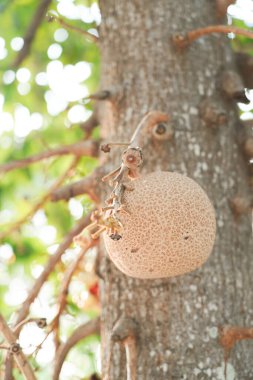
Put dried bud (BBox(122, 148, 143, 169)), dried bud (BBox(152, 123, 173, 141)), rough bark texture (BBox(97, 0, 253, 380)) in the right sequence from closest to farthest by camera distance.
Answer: dried bud (BBox(122, 148, 143, 169)) → rough bark texture (BBox(97, 0, 253, 380)) → dried bud (BBox(152, 123, 173, 141))

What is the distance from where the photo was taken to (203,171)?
195 cm

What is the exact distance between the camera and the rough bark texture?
68.1 inches

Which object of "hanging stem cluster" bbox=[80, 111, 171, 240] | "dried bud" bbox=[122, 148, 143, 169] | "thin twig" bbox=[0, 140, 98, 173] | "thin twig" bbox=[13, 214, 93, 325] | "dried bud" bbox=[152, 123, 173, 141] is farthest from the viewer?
"thin twig" bbox=[0, 140, 98, 173]

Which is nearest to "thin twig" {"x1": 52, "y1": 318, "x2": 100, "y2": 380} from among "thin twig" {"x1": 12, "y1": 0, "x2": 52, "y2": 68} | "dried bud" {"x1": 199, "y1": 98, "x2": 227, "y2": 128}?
"dried bud" {"x1": 199, "y1": 98, "x2": 227, "y2": 128}

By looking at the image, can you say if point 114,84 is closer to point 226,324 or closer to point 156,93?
point 156,93

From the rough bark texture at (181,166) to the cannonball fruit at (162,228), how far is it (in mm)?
284

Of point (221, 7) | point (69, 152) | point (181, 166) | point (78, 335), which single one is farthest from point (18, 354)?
point (221, 7)

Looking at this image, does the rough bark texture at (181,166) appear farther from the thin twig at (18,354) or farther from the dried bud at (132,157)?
the dried bud at (132,157)

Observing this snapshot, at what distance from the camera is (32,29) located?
3.19 meters

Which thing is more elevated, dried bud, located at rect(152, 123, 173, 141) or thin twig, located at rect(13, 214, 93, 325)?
dried bud, located at rect(152, 123, 173, 141)

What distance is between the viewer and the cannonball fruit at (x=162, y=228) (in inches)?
57.3

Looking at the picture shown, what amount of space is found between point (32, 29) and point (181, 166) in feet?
5.22

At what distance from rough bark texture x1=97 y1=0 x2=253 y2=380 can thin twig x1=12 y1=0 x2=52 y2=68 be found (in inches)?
35.4

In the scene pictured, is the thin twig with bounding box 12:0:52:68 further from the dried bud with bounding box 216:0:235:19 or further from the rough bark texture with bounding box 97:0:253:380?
the dried bud with bounding box 216:0:235:19
